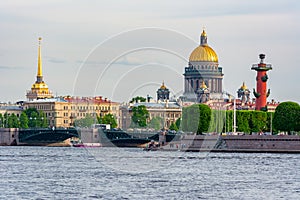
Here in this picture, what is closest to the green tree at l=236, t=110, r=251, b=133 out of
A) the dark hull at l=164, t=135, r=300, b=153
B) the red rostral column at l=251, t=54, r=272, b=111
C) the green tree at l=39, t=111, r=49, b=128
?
the red rostral column at l=251, t=54, r=272, b=111

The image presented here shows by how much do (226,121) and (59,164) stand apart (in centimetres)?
3701

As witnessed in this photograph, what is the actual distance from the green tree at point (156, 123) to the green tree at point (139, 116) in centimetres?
144

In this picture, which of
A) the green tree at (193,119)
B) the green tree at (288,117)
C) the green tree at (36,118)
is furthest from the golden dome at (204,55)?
the green tree at (288,117)

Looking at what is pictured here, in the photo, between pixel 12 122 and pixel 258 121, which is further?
pixel 12 122

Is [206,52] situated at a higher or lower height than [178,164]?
higher

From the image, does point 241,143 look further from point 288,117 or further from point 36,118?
point 36,118

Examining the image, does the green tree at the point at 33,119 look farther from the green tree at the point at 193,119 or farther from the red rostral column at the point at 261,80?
the green tree at the point at 193,119

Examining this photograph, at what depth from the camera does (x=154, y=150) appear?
87.2 m

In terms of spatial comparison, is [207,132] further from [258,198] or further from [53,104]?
[53,104]

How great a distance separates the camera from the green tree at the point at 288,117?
88.0m

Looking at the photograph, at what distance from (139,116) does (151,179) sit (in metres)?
46.1

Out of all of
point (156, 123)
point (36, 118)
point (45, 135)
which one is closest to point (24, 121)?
point (36, 118)

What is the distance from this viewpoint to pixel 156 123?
351 ft

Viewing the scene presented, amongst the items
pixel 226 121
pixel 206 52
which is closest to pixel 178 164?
pixel 226 121
